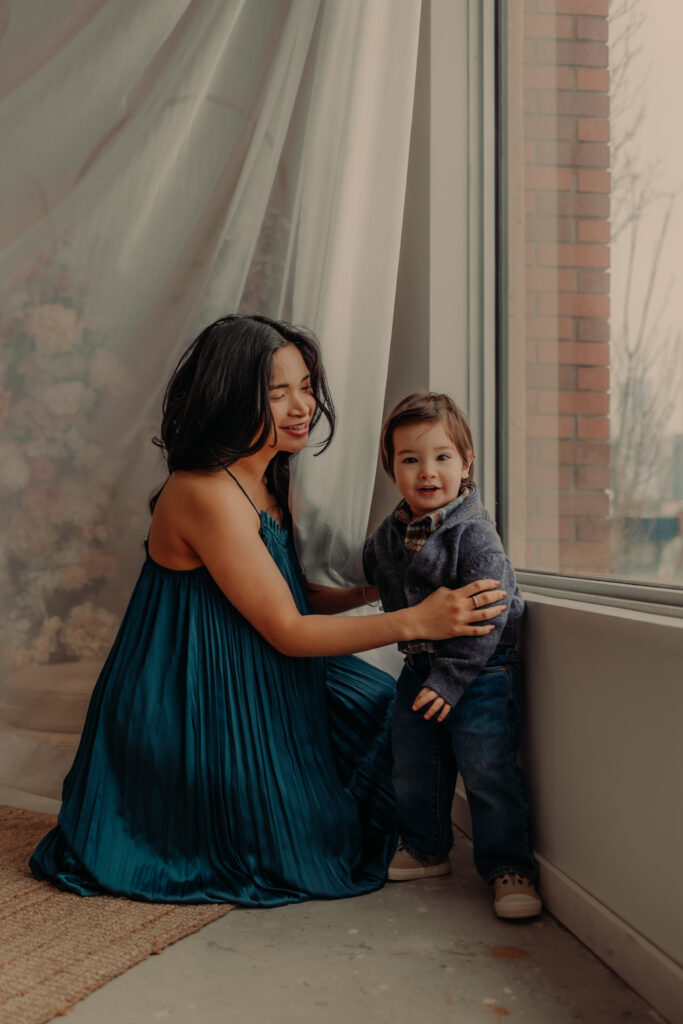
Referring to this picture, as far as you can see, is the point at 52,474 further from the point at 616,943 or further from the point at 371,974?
the point at 616,943

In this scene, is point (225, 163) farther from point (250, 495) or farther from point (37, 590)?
point (37, 590)

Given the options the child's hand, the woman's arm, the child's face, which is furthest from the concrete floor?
the child's face

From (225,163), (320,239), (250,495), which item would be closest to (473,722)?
(250,495)

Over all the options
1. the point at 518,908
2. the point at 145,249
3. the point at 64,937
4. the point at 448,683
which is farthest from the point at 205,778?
the point at 145,249

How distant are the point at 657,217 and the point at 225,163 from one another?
0.87 m

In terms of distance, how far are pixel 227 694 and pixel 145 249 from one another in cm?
88

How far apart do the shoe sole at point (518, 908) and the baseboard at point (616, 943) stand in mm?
35

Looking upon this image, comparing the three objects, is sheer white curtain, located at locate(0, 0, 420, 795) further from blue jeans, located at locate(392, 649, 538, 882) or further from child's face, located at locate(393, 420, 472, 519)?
blue jeans, located at locate(392, 649, 538, 882)

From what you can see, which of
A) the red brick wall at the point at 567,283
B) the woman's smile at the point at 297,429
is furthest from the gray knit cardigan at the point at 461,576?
the woman's smile at the point at 297,429

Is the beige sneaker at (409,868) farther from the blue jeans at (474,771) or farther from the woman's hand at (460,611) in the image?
the woman's hand at (460,611)

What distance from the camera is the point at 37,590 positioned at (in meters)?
1.81

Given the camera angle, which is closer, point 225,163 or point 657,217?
point 657,217

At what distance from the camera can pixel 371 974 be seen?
4.03 feet

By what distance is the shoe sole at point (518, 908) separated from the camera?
4.61 feet
